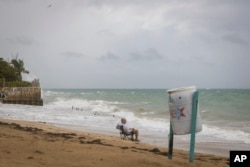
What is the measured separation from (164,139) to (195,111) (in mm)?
7505

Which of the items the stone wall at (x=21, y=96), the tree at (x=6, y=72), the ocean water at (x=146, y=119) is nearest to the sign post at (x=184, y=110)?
the ocean water at (x=146, y=119)

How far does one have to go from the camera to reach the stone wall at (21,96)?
3622cm

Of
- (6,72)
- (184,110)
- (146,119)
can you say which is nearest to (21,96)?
(6,72)

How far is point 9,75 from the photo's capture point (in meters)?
51.6

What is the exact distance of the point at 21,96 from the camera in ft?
122

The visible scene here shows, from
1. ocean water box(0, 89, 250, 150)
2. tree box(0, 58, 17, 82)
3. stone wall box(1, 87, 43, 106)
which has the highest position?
tree box(0, 58, 17, 82)

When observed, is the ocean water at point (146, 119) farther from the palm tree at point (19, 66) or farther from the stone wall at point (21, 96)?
the palm tree at point (19, 66)

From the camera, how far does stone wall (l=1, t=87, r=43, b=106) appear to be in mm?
36219

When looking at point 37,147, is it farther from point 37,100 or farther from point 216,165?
point 37,100

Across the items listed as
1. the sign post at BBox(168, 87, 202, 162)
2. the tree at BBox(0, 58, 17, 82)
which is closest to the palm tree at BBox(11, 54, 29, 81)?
the tree at BBox(0, 58, 17, 82)

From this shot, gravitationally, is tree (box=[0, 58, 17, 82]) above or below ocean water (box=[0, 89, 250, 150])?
above

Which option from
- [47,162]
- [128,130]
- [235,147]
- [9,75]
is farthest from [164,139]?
[9,75]

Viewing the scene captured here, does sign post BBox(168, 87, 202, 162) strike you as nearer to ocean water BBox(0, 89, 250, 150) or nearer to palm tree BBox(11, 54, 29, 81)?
ocean water BBox(0, 89, 250, 150)

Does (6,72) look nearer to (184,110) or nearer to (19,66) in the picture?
(19,66)
